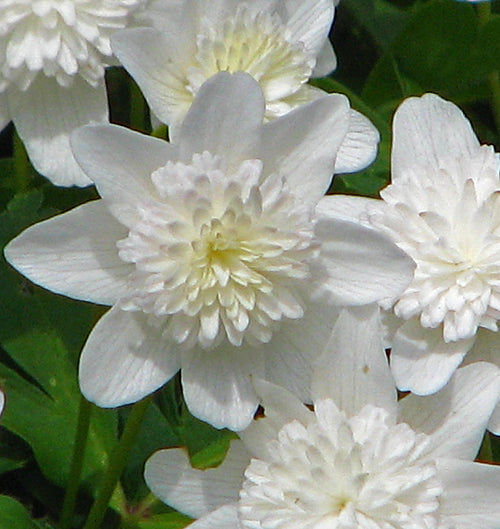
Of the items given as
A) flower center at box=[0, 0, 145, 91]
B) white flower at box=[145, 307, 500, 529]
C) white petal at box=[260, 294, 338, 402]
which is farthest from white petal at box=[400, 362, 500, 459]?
flower center at box=[0, 0, 145, 91]

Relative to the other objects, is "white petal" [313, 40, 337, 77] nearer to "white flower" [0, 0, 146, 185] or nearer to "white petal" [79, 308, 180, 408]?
"white flower" [0, 0, 146, 185]

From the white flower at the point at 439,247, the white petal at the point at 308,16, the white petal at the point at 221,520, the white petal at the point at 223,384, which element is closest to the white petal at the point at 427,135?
the white flower at the point at 439,247

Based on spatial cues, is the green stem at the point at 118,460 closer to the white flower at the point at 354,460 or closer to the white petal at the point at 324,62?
the white flower at the point at 354,460

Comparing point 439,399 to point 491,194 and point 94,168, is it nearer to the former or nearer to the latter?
point 491,194

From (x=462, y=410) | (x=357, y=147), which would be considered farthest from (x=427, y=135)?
(x=462, y=410)

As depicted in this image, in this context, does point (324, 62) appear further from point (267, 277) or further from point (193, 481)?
point (193, 481)

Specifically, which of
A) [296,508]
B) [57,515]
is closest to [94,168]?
[296,508]

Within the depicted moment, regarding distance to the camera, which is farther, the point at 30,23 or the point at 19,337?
the point at 19,337
